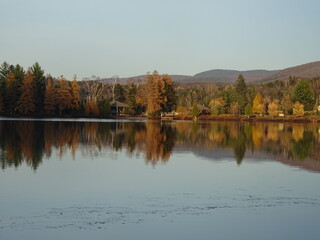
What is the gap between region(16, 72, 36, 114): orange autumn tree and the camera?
3145 inches

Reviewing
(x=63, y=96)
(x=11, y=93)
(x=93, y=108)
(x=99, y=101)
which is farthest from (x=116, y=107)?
(x=11, y=93)

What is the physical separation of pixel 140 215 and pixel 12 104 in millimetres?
76631

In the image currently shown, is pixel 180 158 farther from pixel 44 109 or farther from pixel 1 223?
pixel 44 109

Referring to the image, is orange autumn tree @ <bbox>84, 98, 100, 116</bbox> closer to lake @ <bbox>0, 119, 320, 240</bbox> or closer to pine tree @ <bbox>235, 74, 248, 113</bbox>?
pine tree @ <bbox>235, 74, 248, 113</bbox>

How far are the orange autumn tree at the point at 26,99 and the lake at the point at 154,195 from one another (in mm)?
59586

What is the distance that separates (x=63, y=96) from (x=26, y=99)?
701 cm

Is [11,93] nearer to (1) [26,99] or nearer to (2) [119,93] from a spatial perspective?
(1) [26,99]

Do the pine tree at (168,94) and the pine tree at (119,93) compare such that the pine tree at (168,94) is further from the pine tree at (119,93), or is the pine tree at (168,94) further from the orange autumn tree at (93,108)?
the pine tree at (119,93)

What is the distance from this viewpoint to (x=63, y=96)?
83.6 metres

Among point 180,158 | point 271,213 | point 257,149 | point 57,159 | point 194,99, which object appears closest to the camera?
point 271,213

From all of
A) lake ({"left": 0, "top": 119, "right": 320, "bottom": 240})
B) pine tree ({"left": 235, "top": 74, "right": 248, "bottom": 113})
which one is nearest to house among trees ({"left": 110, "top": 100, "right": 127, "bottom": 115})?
pine tree ({"left": 235, "top": 74, "right": 248, "bottom": 113})

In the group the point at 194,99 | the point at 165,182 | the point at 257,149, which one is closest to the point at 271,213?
the point at 165,182

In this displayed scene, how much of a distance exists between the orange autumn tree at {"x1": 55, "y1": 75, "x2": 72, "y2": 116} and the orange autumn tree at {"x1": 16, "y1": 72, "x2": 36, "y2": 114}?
4.71m

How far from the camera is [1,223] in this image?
8938 millimetres
